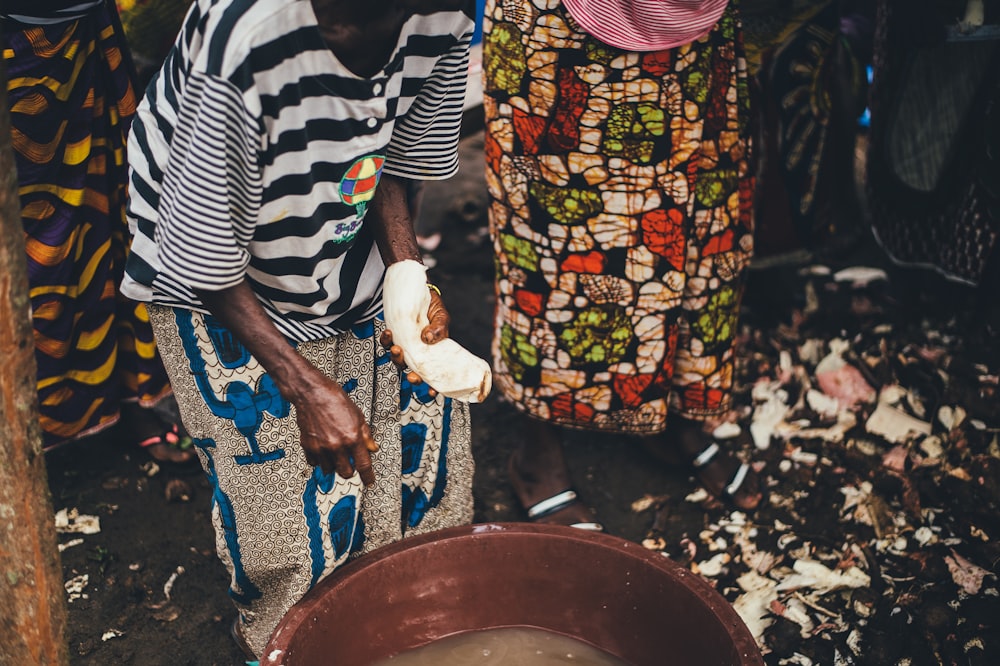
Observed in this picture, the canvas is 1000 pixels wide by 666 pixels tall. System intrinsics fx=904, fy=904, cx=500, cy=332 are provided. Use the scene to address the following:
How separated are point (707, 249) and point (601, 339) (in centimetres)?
39

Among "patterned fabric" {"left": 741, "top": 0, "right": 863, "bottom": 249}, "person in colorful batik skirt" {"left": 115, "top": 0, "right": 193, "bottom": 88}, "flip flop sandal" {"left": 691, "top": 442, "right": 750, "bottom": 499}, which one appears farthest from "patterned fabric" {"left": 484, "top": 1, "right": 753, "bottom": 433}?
"person in colorful batik skirt" {"left": 115, "top": 0, "right": 193, "bottom": 88}

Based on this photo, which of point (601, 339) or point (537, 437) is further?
point (537, 437)

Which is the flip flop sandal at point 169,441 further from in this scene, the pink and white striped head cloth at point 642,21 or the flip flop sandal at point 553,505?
the pink and white striped head cloth at point 642,21

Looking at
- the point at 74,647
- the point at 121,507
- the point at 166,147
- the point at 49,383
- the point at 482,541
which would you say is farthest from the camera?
the point at 121,507

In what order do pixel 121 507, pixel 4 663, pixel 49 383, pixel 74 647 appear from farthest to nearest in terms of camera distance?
1. pixel 121 507
2. pixel 49 383
3. pixel 74 647
4. pixel 4 663

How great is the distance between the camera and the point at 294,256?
1633 mm

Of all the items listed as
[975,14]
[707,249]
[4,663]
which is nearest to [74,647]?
[4,663]

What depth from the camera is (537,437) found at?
2840 millimetres

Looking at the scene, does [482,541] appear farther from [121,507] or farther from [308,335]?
[121,507]

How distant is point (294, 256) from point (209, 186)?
11.0 inches

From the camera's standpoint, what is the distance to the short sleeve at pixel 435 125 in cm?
175

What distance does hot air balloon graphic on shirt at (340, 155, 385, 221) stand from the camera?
5.31ft

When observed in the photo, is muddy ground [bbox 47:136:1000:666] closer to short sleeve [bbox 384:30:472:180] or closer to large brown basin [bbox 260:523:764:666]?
large brown basin [bbox 260:523:764:666]

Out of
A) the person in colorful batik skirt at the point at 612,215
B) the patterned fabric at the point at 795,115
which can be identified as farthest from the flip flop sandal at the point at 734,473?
the patterned fabric at the point at 795,115
